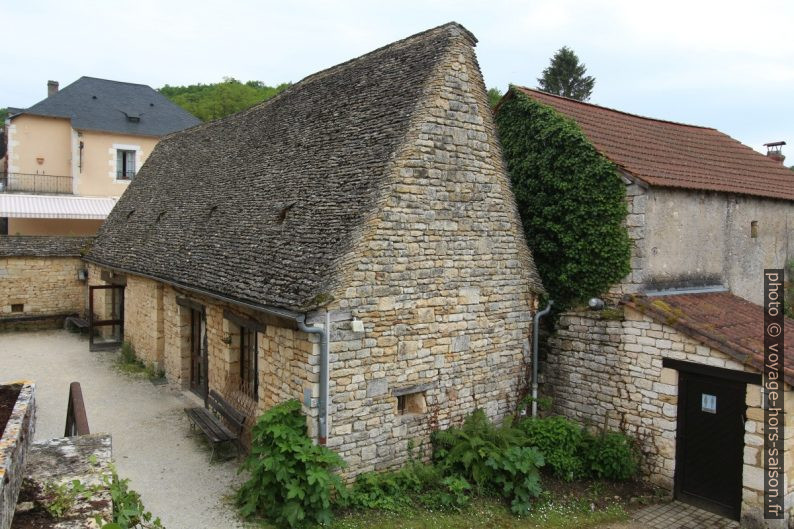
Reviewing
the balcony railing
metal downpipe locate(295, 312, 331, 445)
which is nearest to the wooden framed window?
metal downpipe locate(295, 312, 331, 445)

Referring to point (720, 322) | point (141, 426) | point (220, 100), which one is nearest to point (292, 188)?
point (141, 426)

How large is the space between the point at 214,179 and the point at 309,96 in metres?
3.30

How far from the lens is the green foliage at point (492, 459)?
843cm

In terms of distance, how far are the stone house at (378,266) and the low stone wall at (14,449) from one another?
3.66 metres

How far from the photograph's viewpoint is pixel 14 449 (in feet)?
11.2

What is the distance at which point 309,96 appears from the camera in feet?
44.1

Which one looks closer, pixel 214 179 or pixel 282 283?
pixel 282 283

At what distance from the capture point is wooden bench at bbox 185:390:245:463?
9.44 m

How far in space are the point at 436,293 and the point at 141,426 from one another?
20.3 ft

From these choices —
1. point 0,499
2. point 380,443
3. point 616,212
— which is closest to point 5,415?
point 0,499

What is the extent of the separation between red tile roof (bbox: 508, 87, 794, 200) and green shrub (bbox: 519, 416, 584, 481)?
420cm

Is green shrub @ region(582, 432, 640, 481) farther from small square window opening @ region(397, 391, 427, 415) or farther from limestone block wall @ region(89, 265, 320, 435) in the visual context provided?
limestone block wall @ region(89, 265, 320, 435)

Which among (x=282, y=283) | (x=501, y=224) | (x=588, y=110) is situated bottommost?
(x=282, y=283)

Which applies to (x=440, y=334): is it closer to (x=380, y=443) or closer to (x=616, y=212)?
(x=380, y=443)
